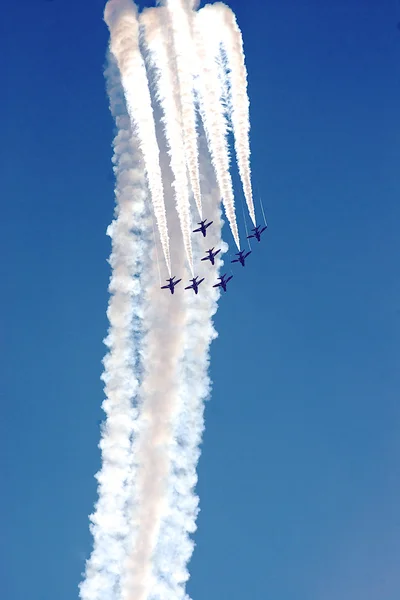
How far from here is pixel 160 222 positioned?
45.6 metres

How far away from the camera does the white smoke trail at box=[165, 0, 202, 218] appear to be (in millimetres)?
42938

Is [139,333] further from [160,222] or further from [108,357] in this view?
[160,222]

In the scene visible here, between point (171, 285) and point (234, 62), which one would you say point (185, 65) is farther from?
point (171, 285)

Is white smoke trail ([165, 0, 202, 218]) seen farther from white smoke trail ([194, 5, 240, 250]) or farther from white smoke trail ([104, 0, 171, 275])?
white smoke trail ([104, 0, 171, 275])

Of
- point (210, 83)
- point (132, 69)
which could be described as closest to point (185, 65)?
point (210, 83)

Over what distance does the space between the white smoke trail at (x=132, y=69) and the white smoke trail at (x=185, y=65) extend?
1.64 metres

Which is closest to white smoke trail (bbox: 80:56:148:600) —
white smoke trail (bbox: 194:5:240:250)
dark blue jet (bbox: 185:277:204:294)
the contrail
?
the contrail

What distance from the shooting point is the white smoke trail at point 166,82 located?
43125 millimetres

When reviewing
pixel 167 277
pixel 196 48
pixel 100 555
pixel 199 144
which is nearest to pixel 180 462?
pixel 100 555

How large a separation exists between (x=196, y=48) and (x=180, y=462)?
885 inches

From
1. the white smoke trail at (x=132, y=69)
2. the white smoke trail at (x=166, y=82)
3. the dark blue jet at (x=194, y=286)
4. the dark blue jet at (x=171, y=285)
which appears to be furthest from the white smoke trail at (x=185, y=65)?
the dark blue jet at (x=194, y=286)

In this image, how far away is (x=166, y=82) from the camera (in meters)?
43.3

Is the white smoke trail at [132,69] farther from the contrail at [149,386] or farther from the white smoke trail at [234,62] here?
the white smoke trail at [234,62]

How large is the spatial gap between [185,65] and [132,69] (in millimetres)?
2623
